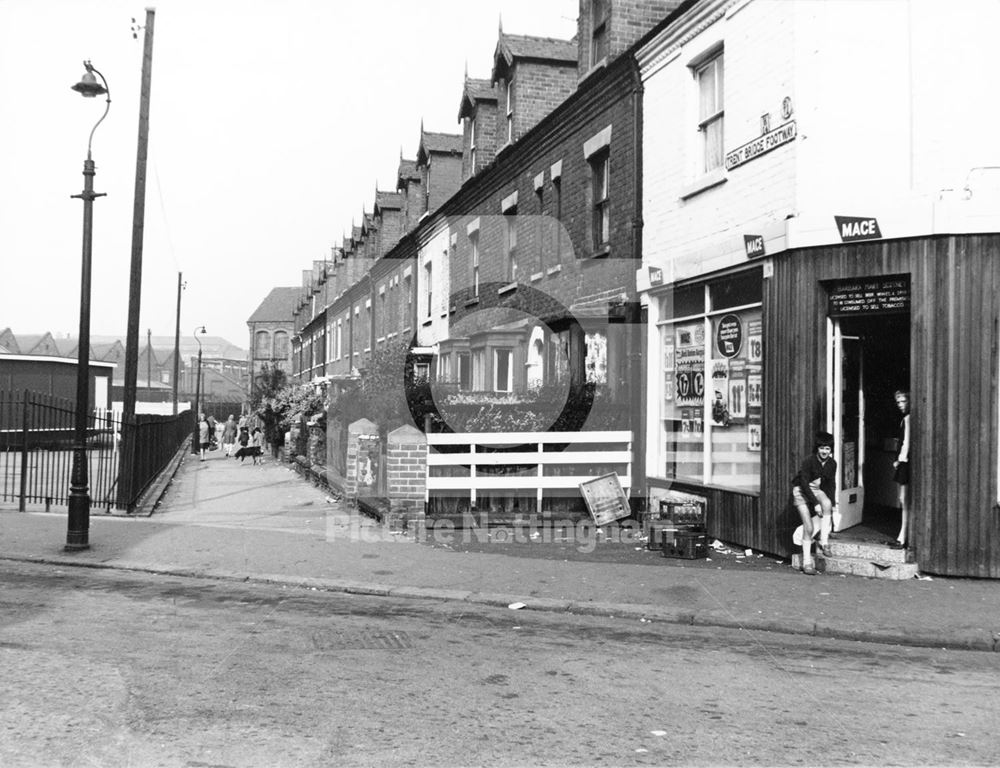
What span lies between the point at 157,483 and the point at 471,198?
9827 mm

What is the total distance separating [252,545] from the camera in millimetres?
12070

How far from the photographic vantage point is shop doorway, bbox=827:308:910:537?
34.2 ft

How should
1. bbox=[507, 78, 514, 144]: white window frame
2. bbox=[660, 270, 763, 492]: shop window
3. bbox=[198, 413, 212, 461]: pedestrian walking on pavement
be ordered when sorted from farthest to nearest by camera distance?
1. bbox=[198, 413, 212, 461]: pedestrian walking on pavement
2. bbox=[507, 78, 514, 144]: white window frame
3. bbox=[660, 270, 763, 492]: shop window

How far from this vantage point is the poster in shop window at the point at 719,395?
1206 centimetres

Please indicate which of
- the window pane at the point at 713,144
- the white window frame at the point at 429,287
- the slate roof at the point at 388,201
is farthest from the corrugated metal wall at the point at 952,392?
the slate roof at the point at 388,201

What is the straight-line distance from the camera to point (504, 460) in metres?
13.0

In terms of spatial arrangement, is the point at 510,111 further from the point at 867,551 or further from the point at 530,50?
the point at 867,551

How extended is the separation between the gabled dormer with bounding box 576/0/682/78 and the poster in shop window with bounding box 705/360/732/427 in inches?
234

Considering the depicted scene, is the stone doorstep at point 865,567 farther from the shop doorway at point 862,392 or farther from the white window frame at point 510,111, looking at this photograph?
the white window frame at point 510,111

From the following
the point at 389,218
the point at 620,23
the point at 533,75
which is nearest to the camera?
the point at 620,23

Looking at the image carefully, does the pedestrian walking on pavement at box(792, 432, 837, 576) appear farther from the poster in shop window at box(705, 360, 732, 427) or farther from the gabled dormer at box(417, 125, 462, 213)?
the gabled dormer at box(417, 125, 462, 213)

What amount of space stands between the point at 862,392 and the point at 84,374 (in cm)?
973

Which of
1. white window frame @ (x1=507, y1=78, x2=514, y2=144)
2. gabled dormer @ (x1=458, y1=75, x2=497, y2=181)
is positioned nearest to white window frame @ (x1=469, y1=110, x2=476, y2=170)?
gabled dormer @ (x1=458, y1=75, x2=497, y2=181)

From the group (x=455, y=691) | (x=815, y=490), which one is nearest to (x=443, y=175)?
(x=815, y=490)
